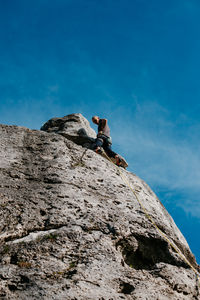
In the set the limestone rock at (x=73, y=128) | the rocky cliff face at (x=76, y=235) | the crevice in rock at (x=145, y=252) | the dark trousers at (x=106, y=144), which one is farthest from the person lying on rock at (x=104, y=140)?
the crevice in rock at (x=145, y=252)

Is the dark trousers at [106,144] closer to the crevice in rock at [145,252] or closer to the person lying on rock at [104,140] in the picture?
the person lying on rock at [104,140]

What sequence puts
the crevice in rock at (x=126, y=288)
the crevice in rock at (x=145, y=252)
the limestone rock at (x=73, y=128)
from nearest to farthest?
1. the crevice in rock at (x=126, y=288)
2. the crevice in rock at (x=145, y=252)
3. the limestone rock at (x=73, y=128)

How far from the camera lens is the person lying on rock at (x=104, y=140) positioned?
11239mm

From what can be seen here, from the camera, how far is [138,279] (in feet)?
18.9

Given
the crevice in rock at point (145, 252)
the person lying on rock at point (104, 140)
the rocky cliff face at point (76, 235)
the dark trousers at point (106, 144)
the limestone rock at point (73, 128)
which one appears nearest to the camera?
the rocky cliff face at point (76, 235)

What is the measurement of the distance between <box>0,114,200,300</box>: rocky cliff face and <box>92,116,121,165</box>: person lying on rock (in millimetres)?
1591

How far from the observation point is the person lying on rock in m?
11.2

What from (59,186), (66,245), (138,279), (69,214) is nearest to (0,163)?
(59,186)

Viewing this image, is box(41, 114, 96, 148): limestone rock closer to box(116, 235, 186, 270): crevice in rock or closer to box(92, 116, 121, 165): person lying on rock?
box(92, 116, 121, 165): person lying on rock

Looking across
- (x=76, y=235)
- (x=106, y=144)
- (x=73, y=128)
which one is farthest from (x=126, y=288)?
(x=73, y=128)

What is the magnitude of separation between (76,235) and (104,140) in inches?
244

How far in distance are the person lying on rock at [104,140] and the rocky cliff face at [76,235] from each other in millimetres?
1591

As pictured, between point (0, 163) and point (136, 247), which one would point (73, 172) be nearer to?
point (0, 163)

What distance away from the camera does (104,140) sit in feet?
38.9
